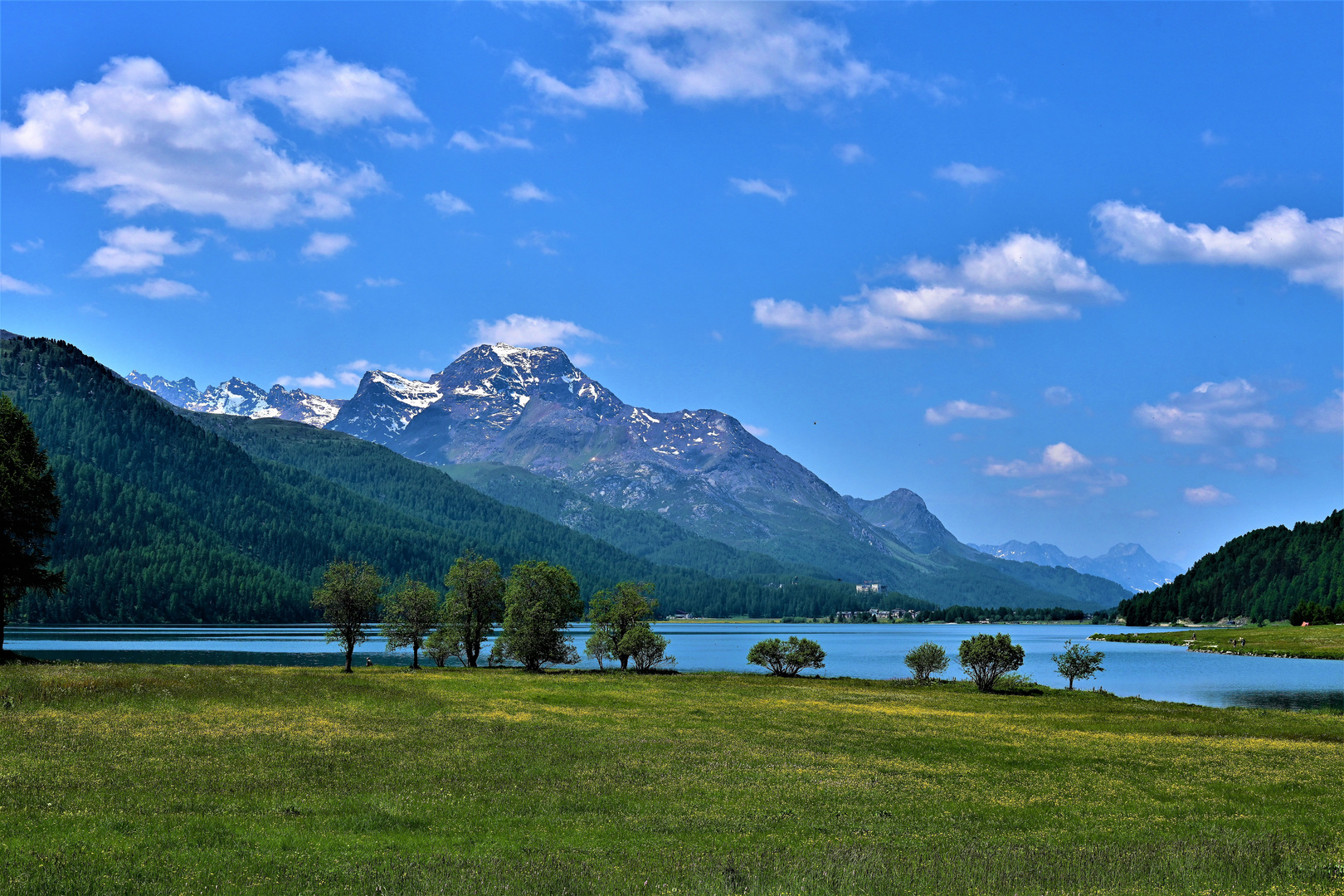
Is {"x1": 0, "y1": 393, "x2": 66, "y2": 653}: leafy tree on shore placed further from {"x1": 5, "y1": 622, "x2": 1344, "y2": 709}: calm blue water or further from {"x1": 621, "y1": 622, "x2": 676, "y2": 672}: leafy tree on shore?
{"x1": 621, "y1": 622, "x2": 676, "y2": 672}: leafy tree on shore

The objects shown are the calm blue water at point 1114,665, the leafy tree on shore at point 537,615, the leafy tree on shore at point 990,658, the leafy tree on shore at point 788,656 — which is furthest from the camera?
the leafy tree on shore at point 788,656

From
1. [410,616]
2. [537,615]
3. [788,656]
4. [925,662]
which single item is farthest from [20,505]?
[925,662]

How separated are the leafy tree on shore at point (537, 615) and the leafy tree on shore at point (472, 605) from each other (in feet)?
7.11

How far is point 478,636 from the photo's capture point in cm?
11869

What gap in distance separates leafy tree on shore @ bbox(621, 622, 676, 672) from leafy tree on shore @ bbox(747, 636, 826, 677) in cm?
1168

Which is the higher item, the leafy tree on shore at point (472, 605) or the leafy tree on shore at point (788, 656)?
the leafy tree on shore at point (472, 605)

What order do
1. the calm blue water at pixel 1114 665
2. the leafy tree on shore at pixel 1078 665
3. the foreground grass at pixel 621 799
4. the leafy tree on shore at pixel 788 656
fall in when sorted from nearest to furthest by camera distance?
1. the foreground grass at pixel 621 799
2. the calm blue water at pixel 1114 665
3. the leafy tree on shore at pixel 1078 665
4. the leafy tree on shore at pixel 788 656

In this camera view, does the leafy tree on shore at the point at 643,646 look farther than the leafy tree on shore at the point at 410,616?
Yes

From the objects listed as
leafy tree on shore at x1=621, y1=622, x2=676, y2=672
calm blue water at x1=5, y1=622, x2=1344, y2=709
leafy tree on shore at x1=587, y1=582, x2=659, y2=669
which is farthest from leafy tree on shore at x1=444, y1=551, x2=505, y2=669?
calm blue water at x1=5, y1=622, x2=1344, y2=709

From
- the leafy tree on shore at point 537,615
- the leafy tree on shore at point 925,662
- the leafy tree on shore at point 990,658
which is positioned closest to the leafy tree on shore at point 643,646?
the leafy tree on shore at point 537,615

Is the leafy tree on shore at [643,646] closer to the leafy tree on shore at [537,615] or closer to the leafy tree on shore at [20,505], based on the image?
the leafy tree on shore at [537,615]

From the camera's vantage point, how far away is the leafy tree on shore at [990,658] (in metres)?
101

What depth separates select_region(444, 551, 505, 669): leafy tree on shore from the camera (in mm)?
118250

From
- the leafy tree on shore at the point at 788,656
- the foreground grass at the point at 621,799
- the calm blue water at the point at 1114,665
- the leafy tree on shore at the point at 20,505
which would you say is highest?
the leafy tree on shore at the point at 20,505
